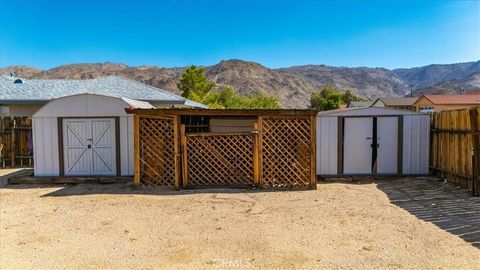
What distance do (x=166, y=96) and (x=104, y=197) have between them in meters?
8.50

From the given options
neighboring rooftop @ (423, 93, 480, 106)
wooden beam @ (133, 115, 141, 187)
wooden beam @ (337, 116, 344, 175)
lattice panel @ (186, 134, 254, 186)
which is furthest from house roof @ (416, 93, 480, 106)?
wooden beam @ (133, 115, 141, 187)

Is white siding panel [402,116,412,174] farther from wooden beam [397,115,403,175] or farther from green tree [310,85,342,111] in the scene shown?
green tree [310,85,342,111]

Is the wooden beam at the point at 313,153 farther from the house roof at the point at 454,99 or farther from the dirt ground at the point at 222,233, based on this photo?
the house roof at the point at 454,99

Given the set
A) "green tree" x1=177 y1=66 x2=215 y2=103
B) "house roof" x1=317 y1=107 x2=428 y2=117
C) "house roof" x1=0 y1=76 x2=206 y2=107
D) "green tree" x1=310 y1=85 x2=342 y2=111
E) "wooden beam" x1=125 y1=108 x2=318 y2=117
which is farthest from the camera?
"green tree" x1=310 y1=85 x2=342 y2=111

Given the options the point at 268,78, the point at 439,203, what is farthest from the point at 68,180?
the point at 268,78

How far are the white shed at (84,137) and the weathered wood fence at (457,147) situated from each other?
7868 mm

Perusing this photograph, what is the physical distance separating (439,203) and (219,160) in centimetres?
456

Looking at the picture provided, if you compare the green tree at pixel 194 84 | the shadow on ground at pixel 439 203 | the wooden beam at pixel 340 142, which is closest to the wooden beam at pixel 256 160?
the wooden beam at pixel 340 142

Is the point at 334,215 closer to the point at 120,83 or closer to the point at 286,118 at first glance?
the point at 286,118

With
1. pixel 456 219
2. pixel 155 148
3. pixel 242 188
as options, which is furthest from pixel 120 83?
pixel 456 219

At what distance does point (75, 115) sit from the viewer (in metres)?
9.17

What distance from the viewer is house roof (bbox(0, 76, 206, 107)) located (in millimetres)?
14500

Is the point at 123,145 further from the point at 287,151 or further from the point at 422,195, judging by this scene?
the point at 422,195

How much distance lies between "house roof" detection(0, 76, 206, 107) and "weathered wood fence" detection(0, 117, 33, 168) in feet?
8.50
